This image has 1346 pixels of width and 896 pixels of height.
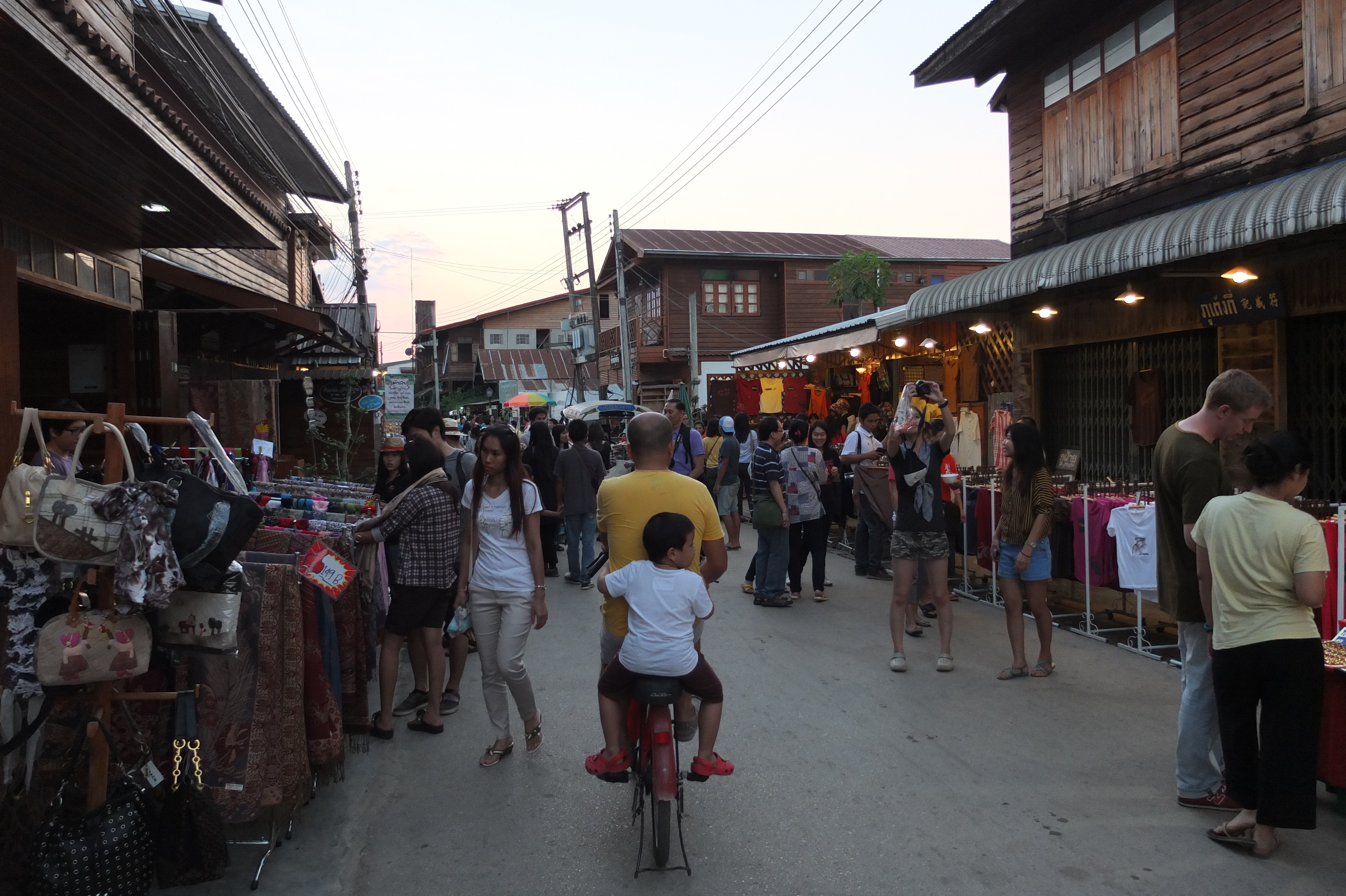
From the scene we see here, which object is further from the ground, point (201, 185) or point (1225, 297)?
point (201, 185)

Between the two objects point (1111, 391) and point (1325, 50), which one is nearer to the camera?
point (1325, 50)

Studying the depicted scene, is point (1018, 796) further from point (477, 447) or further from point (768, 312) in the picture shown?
point (768, 312)

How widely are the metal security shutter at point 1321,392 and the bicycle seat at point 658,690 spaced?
295 inches

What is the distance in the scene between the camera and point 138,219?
8.70 meters

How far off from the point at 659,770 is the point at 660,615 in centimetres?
64

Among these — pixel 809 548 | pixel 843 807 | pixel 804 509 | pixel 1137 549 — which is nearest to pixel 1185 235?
pixel 1137 549

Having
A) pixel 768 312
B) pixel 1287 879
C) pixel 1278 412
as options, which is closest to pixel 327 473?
pixel 1278 412

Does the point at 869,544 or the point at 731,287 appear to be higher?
the point at 731,287

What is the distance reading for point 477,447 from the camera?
5.30 metres

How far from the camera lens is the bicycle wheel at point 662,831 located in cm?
388

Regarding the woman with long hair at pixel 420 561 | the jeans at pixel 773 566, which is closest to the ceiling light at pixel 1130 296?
the jeans at pixel 773 566

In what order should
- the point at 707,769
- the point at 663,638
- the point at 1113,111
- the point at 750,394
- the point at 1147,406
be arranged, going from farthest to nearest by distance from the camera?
the point at 750,394 < the point at 1113,111 < the point at 1147,406 < the point at 707,769 < the point at 663,638

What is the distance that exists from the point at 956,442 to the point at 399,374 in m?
12.1

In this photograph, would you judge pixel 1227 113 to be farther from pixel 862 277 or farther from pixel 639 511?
pixel 862 277
